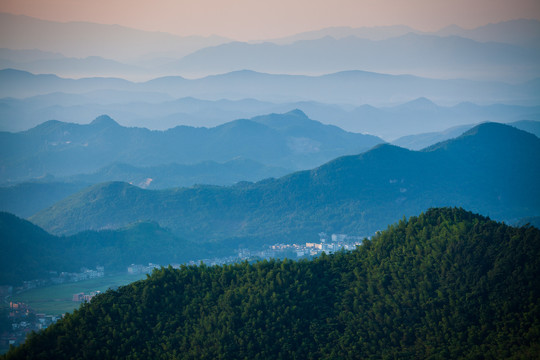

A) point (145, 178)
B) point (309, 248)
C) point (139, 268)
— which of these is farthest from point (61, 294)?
point (145, 178)

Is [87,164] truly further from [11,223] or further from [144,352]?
[144,352]

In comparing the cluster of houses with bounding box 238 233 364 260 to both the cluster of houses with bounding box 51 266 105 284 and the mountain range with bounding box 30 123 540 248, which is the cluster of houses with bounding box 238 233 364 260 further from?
the cluster of houses with bounding box 51 266 105 284

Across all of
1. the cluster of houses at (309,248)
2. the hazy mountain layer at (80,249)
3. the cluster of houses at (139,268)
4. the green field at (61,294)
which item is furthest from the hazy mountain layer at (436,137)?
the green field at (61,294)

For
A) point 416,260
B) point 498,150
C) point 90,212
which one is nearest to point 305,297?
point 416,260

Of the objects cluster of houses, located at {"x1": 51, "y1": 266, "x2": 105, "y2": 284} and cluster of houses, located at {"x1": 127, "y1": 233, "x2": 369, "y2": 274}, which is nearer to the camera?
cluster of houses, located at {"x1": 51, "y1": 266, "x2": 105, "y2": 284}

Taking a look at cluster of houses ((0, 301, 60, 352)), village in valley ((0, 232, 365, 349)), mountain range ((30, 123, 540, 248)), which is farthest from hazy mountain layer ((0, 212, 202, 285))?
mountain range ((30, 123, 540, 248))

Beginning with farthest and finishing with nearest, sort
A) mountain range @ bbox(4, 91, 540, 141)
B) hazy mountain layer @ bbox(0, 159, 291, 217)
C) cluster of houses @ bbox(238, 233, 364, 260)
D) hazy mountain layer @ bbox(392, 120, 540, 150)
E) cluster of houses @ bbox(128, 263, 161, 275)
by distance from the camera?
mountain range @ bbox(4, 91, 540, 141) → hazy mountain layer @ bbox(392, 120, 540, 150) → hazy mountain layer @ bbox(0, 159, 291, 217) → cluster of houses @ bbox(238, 233, 364, 260) → cluster of houses @ bbox(128, 263, 161, 275)

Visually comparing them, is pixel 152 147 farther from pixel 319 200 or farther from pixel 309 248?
pixel 309 248
